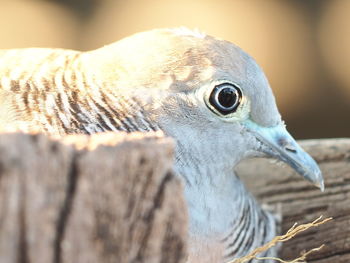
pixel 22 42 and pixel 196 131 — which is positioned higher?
pixel 196 131

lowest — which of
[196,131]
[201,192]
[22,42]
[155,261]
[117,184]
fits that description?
[22,42]

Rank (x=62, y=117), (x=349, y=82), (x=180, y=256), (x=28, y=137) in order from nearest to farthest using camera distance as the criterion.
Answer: (x=28, y=137)
(x=180, y=256)
(x=62, y=117)
(x=349, y=82)

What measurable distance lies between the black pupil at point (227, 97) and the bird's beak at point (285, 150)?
0.38ft

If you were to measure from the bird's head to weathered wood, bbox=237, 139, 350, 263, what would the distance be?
154 mm

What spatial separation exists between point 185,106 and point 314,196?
566 mm

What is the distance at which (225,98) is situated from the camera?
201 centimetres

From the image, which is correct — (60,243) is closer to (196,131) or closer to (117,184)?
(117,184)

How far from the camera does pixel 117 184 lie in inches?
35.7

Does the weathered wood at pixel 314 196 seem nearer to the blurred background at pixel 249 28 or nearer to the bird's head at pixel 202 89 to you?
the bird's head at pixel 202 89

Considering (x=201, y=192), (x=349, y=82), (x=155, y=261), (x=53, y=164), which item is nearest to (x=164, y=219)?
(x=155, y=261)

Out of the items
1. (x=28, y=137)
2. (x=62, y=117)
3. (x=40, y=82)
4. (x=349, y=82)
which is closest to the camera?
(x=28, y=137)

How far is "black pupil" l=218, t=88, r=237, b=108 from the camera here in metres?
2.01

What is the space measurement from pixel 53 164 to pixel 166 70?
1132 millimetres

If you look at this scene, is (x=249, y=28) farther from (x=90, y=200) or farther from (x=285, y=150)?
(x=90, y=200)
